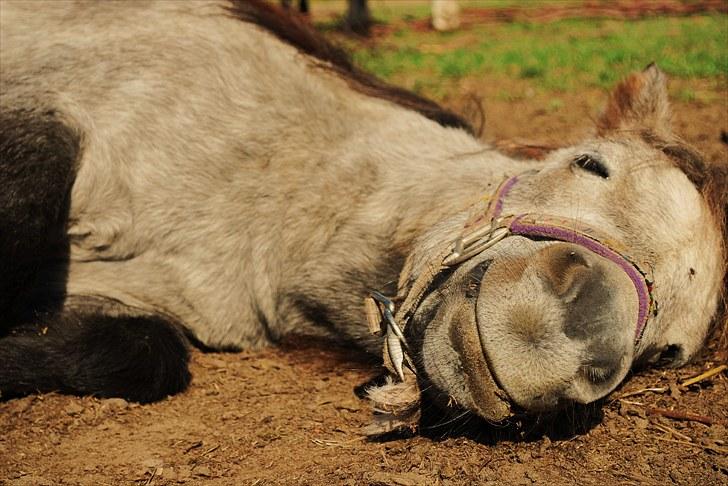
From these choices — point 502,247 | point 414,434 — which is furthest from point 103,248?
point 502,247

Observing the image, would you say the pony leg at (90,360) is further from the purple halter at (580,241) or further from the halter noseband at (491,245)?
the purple halter at (580,241)

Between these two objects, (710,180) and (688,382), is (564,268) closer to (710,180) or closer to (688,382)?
(710,180)

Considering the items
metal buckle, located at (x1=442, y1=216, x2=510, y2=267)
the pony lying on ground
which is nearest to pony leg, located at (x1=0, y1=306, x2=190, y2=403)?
the pony lying on ground

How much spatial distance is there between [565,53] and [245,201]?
231 inches

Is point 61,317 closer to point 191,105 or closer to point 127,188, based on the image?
point 127,188

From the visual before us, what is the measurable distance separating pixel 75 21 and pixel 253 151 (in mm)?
982

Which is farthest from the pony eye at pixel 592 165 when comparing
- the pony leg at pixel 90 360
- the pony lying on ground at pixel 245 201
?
the pony leg at pixel 90 360

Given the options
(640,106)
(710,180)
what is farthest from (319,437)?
(640,106)

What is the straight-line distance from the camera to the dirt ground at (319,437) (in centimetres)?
234

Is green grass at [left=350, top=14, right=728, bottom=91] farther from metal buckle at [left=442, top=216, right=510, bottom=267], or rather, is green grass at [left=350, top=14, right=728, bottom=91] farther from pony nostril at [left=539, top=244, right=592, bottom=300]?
pony nostril at [left=539, top=244, right=592, bottom=300]

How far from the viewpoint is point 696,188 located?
2.70 m

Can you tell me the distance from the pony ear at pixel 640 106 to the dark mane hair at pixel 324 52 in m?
0.77

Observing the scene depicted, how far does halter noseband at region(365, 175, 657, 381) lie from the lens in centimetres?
233

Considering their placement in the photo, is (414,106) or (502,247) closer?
(502,247)
